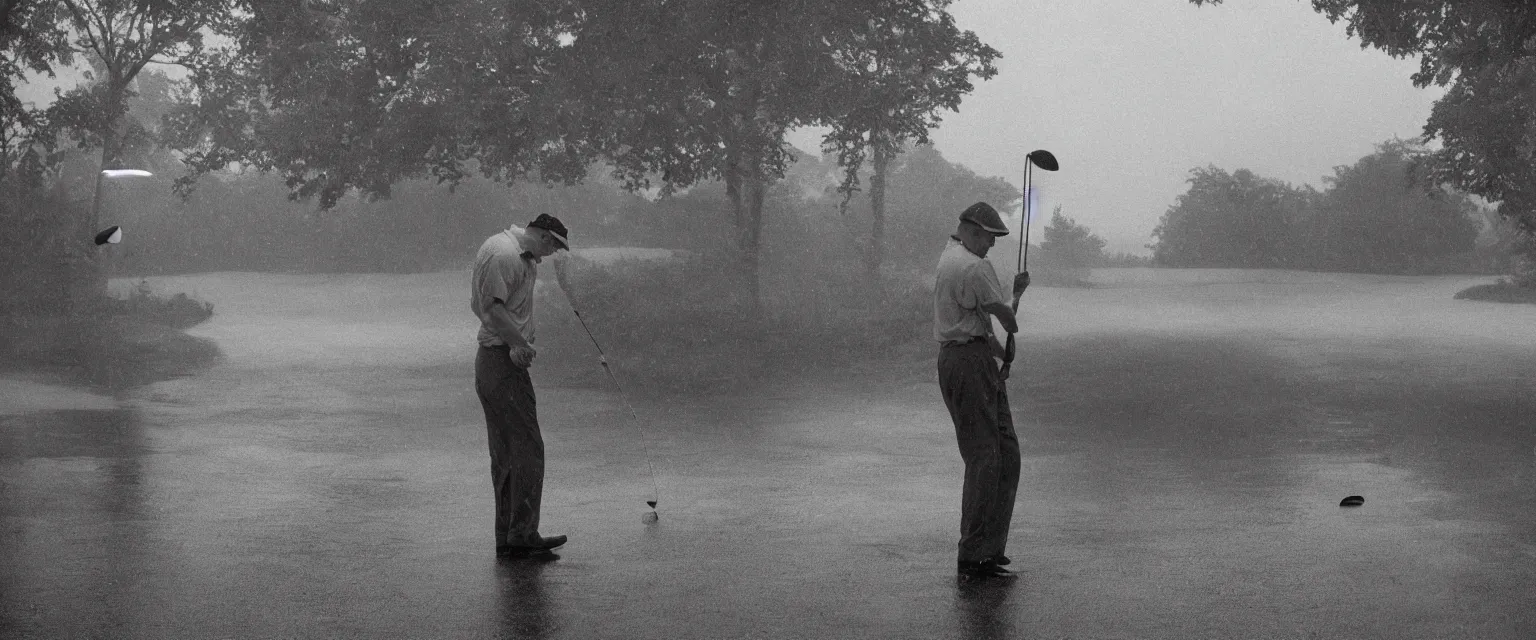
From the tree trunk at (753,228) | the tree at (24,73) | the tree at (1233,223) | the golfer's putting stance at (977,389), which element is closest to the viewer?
the golfer's putting stance at (977,389)

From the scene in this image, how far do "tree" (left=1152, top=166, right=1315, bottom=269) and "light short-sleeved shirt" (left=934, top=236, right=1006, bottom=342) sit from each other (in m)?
38.1

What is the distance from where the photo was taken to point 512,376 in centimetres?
796

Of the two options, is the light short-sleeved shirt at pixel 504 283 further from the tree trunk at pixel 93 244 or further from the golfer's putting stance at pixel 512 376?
the tree trunk at pixel 93 244

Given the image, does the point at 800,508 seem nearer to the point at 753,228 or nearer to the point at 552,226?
the point at 552,226

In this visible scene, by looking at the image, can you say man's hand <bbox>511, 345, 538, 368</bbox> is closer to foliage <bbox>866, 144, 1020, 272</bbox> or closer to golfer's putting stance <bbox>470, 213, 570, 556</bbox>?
golfer's putting stance <bbox>470, 213, 570, 556</bbox>

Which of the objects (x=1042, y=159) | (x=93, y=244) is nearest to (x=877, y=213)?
(x=93, y=244)

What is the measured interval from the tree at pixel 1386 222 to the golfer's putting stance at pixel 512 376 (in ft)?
127

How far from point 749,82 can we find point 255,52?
911cm

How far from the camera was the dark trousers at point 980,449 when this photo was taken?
734 cm

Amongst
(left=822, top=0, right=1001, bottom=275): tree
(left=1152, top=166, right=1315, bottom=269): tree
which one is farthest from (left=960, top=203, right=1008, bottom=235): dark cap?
(left=1152, top=166, right=1315, bottom=269): tree

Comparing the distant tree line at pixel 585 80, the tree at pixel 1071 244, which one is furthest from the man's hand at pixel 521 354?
the tree at pixel 1071 244

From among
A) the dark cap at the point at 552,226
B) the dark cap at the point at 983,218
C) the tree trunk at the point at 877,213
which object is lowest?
the dark cap at the point at 552,226

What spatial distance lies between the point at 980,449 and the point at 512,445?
2632 mm

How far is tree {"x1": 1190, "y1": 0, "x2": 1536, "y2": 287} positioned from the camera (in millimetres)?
19922
